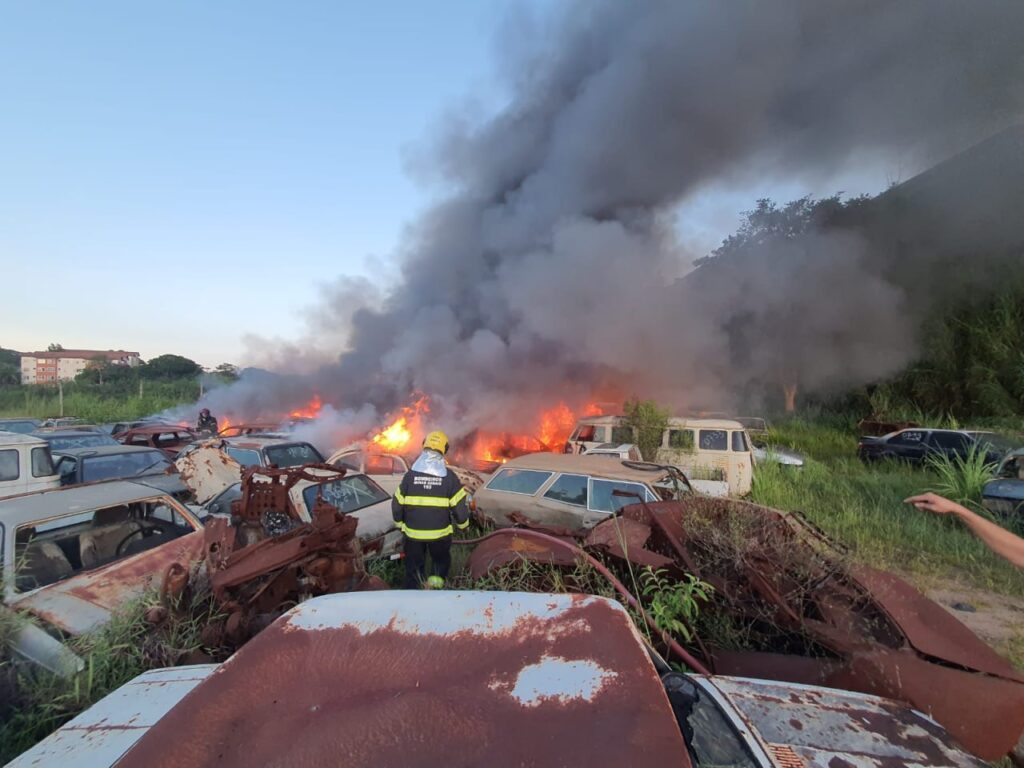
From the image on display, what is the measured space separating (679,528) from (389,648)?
8.63 feet

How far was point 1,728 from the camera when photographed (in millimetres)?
2436

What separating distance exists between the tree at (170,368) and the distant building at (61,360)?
18766 millimetres

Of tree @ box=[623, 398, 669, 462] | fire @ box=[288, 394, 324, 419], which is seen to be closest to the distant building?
fire @ box=[288, 394, 324, 419]

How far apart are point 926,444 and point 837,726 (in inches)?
507

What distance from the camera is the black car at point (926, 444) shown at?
33.7ft

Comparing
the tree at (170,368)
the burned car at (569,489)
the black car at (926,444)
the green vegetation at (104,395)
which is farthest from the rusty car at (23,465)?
the tree at (170,368)

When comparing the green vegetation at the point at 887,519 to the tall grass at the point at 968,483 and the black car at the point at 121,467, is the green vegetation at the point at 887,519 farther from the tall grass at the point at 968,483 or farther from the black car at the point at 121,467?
the black car at the point at 121,467

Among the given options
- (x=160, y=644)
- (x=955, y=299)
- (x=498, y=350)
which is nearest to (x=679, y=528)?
(x=160, y=644)

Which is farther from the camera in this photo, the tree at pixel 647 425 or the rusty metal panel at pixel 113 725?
the tree at pixel 647 425

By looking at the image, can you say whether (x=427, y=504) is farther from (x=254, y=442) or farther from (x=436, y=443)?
(x=254, y=442)

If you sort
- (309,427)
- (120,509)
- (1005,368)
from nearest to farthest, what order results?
(120,509), (309,427), (1005,368)

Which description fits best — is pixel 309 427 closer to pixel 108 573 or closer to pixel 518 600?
pixel 108 573

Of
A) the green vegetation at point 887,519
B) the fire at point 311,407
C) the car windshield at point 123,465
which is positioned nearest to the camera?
the green vegetation at point 887,519

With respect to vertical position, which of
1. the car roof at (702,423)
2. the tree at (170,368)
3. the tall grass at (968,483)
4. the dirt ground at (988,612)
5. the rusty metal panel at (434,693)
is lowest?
the dirt ground at (988,612)
